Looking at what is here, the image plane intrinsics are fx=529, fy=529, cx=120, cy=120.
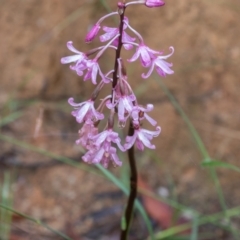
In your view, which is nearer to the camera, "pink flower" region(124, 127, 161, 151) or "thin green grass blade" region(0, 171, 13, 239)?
"pink flower" region(124, 127, 161, 151)

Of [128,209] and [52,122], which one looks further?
[52,122]

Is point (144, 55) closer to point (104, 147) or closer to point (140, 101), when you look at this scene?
point (104, 147)

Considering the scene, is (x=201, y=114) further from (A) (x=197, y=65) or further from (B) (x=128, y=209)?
(B) (x=128, y=209)

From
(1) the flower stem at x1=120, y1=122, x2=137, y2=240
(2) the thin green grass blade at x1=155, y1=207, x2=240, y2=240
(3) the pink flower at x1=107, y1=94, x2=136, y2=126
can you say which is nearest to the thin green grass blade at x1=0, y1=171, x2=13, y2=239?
(2) the thin green grass blade at x1=155, y1=207, x2=240, y2=240

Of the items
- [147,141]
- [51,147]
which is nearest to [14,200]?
[51,147]

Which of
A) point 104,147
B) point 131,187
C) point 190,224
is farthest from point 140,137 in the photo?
point 190,224

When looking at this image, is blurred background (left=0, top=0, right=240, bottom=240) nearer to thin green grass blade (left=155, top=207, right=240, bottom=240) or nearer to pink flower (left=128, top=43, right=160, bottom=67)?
thin green grass blade (left=155, top=207, right=240, bottom=240)

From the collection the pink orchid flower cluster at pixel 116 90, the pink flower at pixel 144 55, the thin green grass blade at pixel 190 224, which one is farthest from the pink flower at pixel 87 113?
the thin green grass blade at pixel 190 224

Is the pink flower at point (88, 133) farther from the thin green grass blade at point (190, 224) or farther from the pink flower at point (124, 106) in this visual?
the thin green grass blade at point (190, 224)
